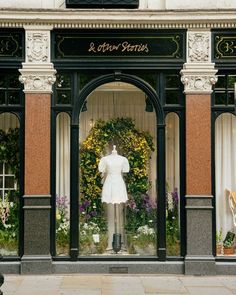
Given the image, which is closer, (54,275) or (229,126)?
(54,275)

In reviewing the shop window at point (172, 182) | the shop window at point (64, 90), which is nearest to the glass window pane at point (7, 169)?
the shop window at point (64, 90)

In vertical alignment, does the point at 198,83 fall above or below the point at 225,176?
above

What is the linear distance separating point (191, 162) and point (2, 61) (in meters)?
4.61

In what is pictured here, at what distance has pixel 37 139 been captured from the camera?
1168cm

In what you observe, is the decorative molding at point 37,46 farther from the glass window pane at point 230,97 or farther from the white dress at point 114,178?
the glass window pane at point 230,97

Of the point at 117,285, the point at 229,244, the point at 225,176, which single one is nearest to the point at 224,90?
the point at 225,176

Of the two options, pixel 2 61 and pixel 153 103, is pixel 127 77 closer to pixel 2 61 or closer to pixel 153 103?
pixel 153 103

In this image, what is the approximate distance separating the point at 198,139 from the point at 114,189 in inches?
83.9

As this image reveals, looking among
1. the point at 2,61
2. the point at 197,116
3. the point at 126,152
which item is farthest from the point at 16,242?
the point at 197,116

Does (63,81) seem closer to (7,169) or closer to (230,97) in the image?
(7,169)

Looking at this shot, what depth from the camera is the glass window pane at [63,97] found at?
11945mm

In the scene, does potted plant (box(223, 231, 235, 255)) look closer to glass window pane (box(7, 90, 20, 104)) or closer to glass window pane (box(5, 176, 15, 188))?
glass window pane (box(5, 176, 15, 188))

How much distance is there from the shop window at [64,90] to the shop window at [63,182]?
316 mm

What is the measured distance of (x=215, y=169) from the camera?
477 inches
